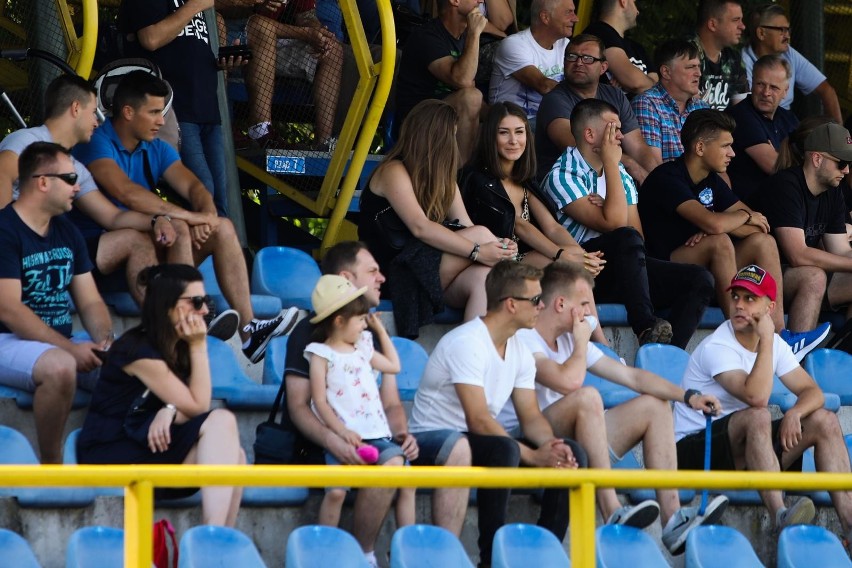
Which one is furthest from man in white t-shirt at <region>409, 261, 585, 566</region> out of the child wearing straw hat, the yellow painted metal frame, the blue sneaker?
the blue sneaker

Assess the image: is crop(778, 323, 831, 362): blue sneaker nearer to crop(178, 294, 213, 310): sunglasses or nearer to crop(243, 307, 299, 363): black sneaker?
crop(243, 307, 299, 363): black sneaker

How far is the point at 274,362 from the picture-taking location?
5727 millimetres

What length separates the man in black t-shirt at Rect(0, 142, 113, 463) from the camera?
493 centimetres

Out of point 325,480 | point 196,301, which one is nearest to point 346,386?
point 196,301

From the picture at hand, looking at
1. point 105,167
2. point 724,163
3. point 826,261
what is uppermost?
point 105,167

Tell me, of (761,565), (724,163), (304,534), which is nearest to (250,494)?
(304,534)

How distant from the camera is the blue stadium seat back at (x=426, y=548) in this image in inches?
182

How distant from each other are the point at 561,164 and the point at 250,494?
2918mm

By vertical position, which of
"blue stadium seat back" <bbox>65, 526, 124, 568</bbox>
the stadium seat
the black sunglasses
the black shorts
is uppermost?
the black sunglasses

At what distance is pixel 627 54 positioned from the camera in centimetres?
862

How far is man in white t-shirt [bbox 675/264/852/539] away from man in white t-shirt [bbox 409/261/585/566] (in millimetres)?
689

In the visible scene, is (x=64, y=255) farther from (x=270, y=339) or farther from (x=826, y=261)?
(x=826, y=261)

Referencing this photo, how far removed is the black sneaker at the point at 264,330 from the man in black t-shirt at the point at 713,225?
224cm

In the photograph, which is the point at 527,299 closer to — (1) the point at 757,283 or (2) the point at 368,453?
(2) the point at 368,453
